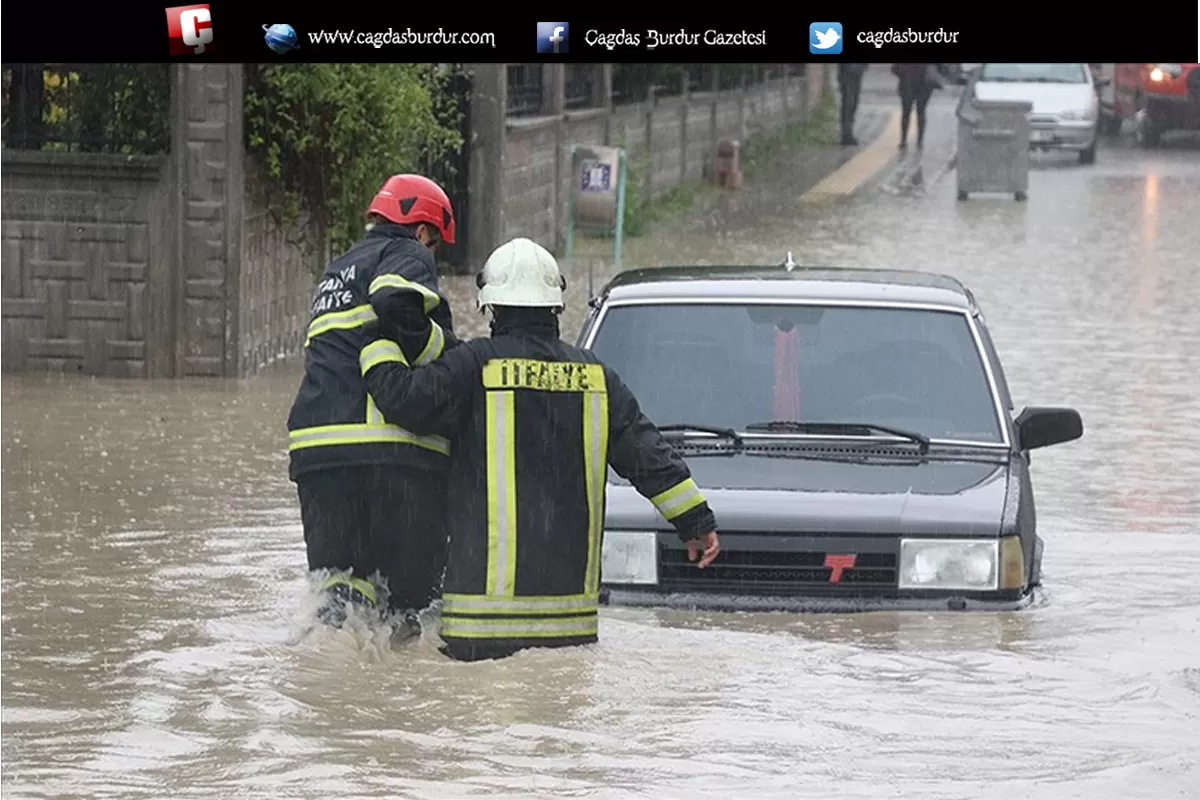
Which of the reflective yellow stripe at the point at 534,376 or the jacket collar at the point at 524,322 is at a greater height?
the jacket collar at the point at 524,322

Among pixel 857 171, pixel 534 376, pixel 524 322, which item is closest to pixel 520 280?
pixel 524 322

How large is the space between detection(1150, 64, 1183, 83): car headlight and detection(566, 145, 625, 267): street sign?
67.1ft

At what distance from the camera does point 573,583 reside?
746 cm

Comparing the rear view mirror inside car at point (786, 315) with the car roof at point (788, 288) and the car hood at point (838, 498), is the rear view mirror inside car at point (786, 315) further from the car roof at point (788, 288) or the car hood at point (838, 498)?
the car hood at point (838, 498)

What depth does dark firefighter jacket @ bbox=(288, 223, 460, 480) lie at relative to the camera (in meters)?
7.55

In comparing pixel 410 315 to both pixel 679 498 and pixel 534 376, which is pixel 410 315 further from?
pixel 679 498
